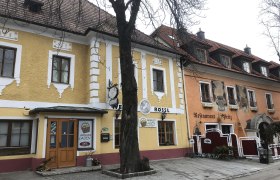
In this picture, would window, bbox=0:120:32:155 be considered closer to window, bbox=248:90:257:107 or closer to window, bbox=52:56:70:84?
window, bbox=52:56:70:84

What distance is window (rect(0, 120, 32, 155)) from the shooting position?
1088cm

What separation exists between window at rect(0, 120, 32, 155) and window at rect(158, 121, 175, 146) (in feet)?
23.9

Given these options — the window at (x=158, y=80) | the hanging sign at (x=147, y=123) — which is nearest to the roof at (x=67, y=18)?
the window at (x=158, y=80)

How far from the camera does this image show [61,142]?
→ 1173 centimetres

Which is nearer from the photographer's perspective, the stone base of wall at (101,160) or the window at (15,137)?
the stone base of wall at (101,160)

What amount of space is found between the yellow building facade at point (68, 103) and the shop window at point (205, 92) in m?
3.63

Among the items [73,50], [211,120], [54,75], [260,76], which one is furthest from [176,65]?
[260,76]

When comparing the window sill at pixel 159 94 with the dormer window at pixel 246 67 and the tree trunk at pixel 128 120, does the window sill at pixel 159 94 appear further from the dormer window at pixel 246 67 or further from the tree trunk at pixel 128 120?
the dormer window at pixel 246 67

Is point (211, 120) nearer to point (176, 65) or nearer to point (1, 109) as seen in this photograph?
point (176, 65)

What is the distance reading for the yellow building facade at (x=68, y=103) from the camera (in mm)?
11219

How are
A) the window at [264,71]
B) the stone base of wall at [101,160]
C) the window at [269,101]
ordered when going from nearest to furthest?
the stone base of wall at [101,160], the window at [269,101], the window at [264,71]

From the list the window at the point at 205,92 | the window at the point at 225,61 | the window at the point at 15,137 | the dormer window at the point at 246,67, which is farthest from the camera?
the dormer window at the point at 246,67

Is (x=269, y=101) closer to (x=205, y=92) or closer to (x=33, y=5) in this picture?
(x=205, y=92)

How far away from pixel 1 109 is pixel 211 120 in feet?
43.4
